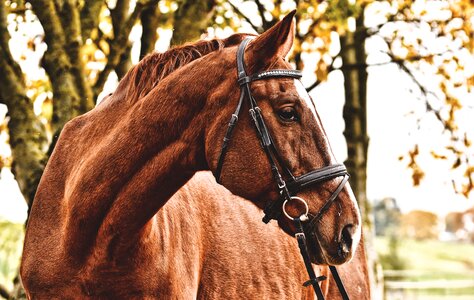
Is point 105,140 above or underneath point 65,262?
above

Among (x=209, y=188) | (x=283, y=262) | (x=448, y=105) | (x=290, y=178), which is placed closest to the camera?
(x=290, y=178)

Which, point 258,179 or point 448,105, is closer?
point 258,179

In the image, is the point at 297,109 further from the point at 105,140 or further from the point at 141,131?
the point at 105,140

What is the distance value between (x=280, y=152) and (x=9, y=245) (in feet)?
23.7

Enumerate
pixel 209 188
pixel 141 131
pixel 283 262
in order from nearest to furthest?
pixel 141 131, pixel 209 188, pixel 283 262

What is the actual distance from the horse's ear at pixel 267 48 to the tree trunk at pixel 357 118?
5904mm

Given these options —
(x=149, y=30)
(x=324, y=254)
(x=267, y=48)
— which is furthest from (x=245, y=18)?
(x=324, y=254)

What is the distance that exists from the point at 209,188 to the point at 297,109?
162cm

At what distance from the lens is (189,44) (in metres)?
3.52

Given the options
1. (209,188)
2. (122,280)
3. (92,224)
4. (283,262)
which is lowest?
(122,280)

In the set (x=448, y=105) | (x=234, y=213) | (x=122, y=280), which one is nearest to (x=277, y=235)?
(x=234, y=213)

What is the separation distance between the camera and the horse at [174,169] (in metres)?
3.04

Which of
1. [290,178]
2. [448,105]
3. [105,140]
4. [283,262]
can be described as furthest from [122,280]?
[448,105]

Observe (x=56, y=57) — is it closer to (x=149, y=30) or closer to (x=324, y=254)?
(x=149, y=30)
